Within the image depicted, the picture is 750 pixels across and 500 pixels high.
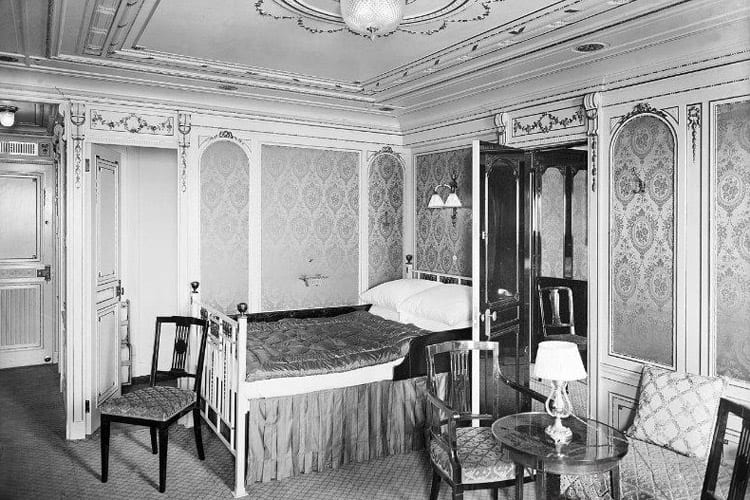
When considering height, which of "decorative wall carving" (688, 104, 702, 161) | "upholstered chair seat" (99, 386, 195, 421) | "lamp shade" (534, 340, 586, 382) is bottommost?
"upholstered chair seat" (99, 386, 195, 421)

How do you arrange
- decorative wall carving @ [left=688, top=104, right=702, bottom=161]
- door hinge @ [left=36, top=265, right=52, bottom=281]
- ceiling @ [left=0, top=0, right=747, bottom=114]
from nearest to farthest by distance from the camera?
ceiling @ [left=0, top=0, right=747, bottom=114] < decorative wall carving @ [left=688, top=104, right=702, bottom=161] < door hinge @ [left=36, top=265, right=52, bottom=281]

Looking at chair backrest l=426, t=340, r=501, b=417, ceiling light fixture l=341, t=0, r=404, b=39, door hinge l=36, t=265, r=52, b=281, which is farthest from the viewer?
door hinge l=36, t=265, r=52, b=281

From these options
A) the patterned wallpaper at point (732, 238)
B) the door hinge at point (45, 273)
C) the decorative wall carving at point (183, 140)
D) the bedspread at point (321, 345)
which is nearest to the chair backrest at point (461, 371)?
the bedspread at point (321, 345)

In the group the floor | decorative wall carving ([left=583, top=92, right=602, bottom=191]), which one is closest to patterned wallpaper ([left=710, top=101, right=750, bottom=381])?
decorative wall carving ([left=583, top=92, right=602, bottom=191])

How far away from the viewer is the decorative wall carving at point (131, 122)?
4.48m

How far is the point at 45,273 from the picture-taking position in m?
6.51

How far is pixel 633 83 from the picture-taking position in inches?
140

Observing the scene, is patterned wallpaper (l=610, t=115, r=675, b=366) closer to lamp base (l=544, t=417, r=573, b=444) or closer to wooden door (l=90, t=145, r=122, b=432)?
lamp base (l=544, t=417, r=573, b=444)

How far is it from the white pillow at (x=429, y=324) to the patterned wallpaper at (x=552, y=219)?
1.50 m

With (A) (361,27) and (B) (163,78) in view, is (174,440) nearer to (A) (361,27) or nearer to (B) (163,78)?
(B) (163,78)

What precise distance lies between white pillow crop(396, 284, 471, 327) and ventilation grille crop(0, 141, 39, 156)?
14.4 feet

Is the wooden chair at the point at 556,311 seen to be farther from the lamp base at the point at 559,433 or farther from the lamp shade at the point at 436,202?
the lamp base at the point at 559,433

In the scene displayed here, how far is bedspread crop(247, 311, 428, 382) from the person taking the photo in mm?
3721

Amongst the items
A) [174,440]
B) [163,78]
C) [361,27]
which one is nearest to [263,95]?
[163,78]
